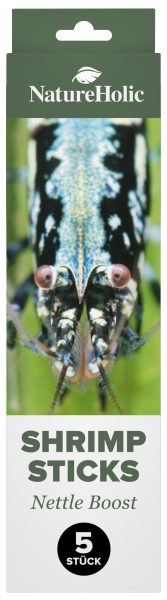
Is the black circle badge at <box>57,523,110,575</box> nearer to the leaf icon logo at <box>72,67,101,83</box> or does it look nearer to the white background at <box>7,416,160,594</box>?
the white background at <box>7,416,160,594</box>

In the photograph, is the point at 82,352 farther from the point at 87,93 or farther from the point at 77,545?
the point at 87,93

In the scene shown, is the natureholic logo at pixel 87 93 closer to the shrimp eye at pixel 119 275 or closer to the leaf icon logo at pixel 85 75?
the leaf icon logo at pixel 85 75

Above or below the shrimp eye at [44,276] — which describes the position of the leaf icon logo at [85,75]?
above

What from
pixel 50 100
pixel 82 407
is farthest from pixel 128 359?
pixel 50 100

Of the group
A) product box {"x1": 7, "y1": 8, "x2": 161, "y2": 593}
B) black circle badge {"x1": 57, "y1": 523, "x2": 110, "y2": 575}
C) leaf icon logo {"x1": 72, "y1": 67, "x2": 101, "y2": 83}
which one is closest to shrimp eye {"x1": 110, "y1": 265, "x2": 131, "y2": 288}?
product box {"x1": 7, "y1": 8, "x2": 161, "y2": 593}

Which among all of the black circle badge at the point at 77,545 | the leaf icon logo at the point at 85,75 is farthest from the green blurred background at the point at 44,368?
the black circle badge at the point at 77,545
